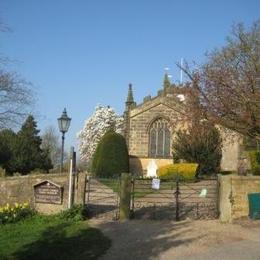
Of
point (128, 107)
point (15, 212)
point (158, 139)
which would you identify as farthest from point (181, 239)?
point (128, 107)

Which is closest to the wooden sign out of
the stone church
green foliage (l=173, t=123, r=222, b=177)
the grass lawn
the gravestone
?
the grass lawn

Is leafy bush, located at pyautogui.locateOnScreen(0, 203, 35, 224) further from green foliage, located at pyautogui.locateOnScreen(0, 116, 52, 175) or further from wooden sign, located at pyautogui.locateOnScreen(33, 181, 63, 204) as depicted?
green foliage, located at pyautogui.locateOnScreen(0, 116, 52, 175)

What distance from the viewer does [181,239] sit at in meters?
13.7

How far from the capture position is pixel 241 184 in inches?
671

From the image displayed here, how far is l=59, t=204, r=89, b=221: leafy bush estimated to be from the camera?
1652cm

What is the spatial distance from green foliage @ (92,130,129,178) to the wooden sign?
18.8m

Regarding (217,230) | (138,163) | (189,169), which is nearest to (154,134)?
(138,163)

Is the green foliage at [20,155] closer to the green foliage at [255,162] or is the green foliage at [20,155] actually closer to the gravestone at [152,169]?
the gravestone at [152,169]

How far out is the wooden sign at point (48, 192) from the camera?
17594 millimetres

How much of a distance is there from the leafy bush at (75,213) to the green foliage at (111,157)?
19.7 m

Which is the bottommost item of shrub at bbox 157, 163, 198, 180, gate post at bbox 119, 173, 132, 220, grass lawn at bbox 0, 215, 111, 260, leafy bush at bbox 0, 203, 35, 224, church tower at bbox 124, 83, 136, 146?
grass lawn at bbox 0, 215, 111, 260

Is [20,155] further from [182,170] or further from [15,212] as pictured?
[15,212]

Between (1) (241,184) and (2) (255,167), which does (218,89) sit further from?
(2) (255,167)

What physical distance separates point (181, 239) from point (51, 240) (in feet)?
10.6
